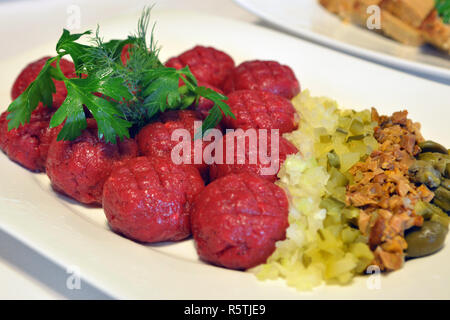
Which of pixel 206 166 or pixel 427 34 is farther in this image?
pixel 427 34

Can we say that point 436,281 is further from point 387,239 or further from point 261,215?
point 261,215

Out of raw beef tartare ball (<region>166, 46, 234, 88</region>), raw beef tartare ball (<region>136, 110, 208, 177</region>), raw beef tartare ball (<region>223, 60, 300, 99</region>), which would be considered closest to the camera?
raw beef tartare ball (<region>136, 110, 208, 177</region>)

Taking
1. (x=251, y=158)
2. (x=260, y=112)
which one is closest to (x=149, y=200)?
(x=251, y=158)

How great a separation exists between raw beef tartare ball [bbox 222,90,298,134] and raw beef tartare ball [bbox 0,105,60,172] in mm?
1218

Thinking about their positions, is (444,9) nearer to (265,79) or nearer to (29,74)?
(265,79)

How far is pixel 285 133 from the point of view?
10.3ft

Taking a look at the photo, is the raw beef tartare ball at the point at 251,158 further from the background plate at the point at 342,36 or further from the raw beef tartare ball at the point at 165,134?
the background plate at the point at 342,36

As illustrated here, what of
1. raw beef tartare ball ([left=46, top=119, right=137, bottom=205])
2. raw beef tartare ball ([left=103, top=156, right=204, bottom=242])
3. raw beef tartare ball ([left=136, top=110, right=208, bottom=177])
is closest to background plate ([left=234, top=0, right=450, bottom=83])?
raw beef tartare ball ([left=136, top=110, right=208, bottom=177])

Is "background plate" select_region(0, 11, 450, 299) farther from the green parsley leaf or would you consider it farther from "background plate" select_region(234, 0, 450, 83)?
the green parsley leaf

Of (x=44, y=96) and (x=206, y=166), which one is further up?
(x=44, y=96)

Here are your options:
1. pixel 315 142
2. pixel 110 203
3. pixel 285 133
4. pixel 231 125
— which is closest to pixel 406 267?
pixel 315 142

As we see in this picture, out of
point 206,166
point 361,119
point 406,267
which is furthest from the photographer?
point 361,119

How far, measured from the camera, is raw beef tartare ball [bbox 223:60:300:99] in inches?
136
